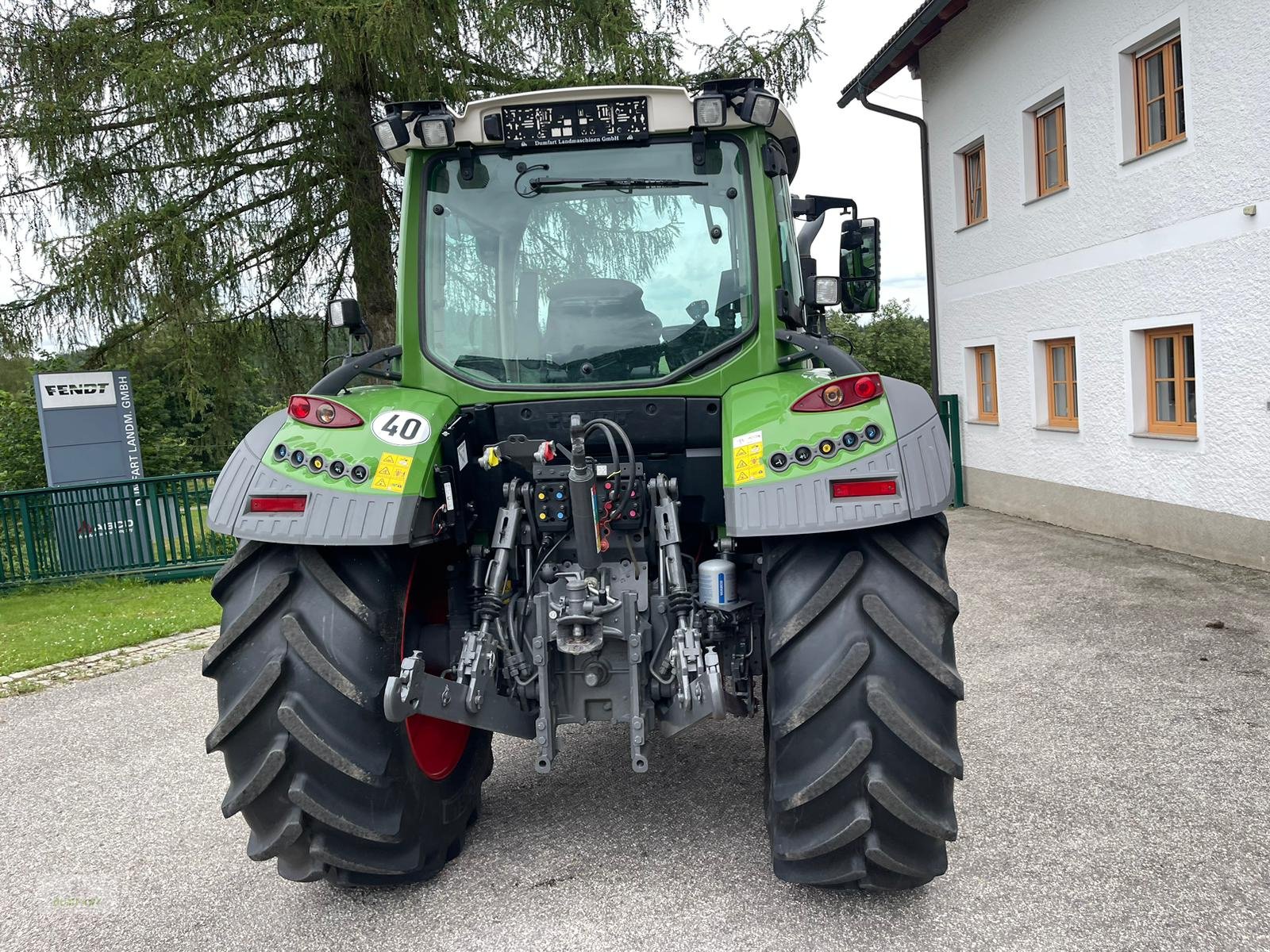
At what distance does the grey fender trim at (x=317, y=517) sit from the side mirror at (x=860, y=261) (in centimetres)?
197

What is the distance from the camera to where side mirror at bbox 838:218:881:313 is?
3.96m

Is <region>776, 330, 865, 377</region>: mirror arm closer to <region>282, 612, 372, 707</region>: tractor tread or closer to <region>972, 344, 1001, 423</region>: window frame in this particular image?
<region>282, 612, 372, 707</region>: tractor tread

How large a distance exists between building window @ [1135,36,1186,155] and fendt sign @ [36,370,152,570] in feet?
33.3

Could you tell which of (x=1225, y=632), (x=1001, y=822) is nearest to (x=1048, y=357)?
(x=1225, y=632)

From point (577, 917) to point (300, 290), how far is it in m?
8.61

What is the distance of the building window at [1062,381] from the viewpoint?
1059 cm

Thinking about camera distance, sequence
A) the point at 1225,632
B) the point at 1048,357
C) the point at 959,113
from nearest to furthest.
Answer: the point at 1225,632
the point at 1048,357
the point at 959,113

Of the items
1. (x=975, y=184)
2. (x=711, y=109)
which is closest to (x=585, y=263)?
(x=711, y=109)

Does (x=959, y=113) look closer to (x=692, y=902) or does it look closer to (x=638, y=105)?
(x=638, y=105)

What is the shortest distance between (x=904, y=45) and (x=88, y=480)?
10767 millimetres

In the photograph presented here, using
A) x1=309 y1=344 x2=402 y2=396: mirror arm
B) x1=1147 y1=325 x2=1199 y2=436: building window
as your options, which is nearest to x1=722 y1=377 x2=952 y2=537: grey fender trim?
x1=309 y1=344 x2=402 y2=396: mirror arm

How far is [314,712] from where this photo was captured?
2766 mm

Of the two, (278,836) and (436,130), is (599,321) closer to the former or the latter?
(436,130)

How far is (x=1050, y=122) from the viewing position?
10.8 metres
